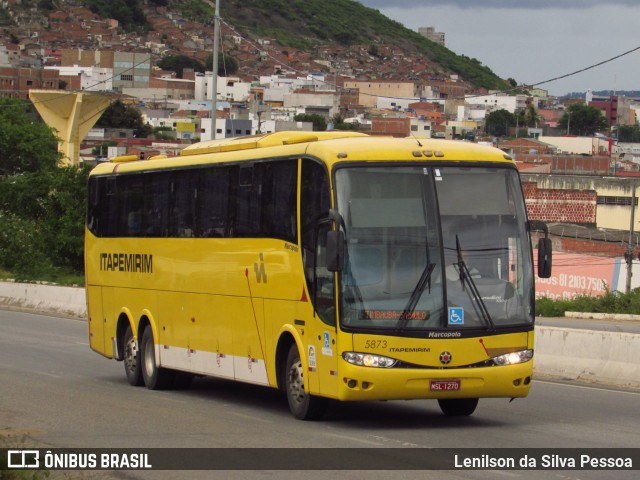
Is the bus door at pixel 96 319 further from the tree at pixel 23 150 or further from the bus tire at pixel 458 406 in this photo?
the tree at pixel 23 150

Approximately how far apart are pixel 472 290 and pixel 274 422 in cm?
260

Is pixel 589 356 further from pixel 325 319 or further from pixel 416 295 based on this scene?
pixel 325 319

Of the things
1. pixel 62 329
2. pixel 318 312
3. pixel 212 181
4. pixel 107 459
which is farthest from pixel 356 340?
pixel 62 329

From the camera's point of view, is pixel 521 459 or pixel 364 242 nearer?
pixel 521 459

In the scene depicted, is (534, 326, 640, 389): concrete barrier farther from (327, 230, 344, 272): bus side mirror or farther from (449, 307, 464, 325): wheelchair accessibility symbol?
(327, 230, 344, 272): bus side mirror

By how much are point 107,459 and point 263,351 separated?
12.9ft

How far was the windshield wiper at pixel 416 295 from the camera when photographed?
45.5ft

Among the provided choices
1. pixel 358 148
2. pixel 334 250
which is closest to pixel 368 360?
pixel 334 250

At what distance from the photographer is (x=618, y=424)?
14.7 m

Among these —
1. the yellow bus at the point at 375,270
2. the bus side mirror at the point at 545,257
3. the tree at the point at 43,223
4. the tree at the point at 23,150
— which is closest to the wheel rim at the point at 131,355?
the yellow bus at the point at 375,270

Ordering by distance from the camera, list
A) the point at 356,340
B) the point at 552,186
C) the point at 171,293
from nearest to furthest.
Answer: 1. the point at 356,340
2. the point at 171,293
3. the point at 552,186

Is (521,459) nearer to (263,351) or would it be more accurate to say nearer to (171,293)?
(263,351)

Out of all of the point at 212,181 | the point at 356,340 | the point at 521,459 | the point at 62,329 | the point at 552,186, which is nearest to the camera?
the point at 521,459

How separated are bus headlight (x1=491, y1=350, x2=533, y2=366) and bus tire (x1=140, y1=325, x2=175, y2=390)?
6.43 m
